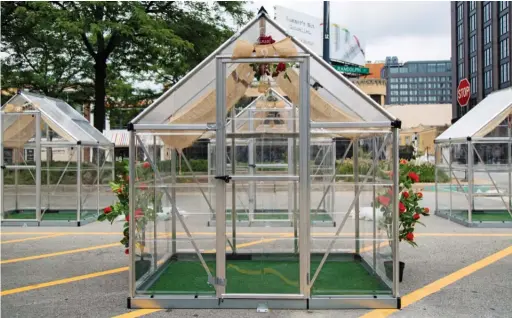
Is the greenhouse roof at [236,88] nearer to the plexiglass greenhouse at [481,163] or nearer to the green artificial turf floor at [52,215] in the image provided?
the plexiglass greenhouse at [481,163]

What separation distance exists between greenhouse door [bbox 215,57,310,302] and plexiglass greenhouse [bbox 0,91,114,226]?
470 centimetres

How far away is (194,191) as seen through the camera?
758 cm

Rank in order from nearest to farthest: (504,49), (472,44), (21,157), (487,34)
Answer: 1. (21,157)
2. (504,49)
3. (487,34)
4. (472,44)

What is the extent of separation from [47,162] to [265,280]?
340 inches

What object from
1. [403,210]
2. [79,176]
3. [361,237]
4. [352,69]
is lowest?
[361,237]

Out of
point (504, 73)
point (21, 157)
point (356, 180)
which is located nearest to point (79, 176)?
point (21, 157)

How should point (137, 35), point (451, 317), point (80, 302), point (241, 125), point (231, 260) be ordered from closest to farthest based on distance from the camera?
point (451, 317)
point (80, 302)
point (231, 260)
point (241, 125)
point (137, 35)

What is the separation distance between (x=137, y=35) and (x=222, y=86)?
13893 mm

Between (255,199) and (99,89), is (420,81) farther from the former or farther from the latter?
(255,199)

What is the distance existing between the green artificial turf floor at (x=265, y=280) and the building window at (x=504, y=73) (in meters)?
53.8

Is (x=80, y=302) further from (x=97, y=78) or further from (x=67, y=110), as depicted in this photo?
(x=97, y=78)

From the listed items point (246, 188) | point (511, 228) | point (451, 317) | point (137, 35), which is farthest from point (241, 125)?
point (137, 35)

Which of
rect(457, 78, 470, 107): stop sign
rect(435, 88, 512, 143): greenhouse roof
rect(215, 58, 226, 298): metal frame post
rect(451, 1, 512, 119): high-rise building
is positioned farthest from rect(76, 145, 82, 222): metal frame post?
rect(451, 1, 512, 119): high-rise building

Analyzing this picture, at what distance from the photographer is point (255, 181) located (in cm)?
606
